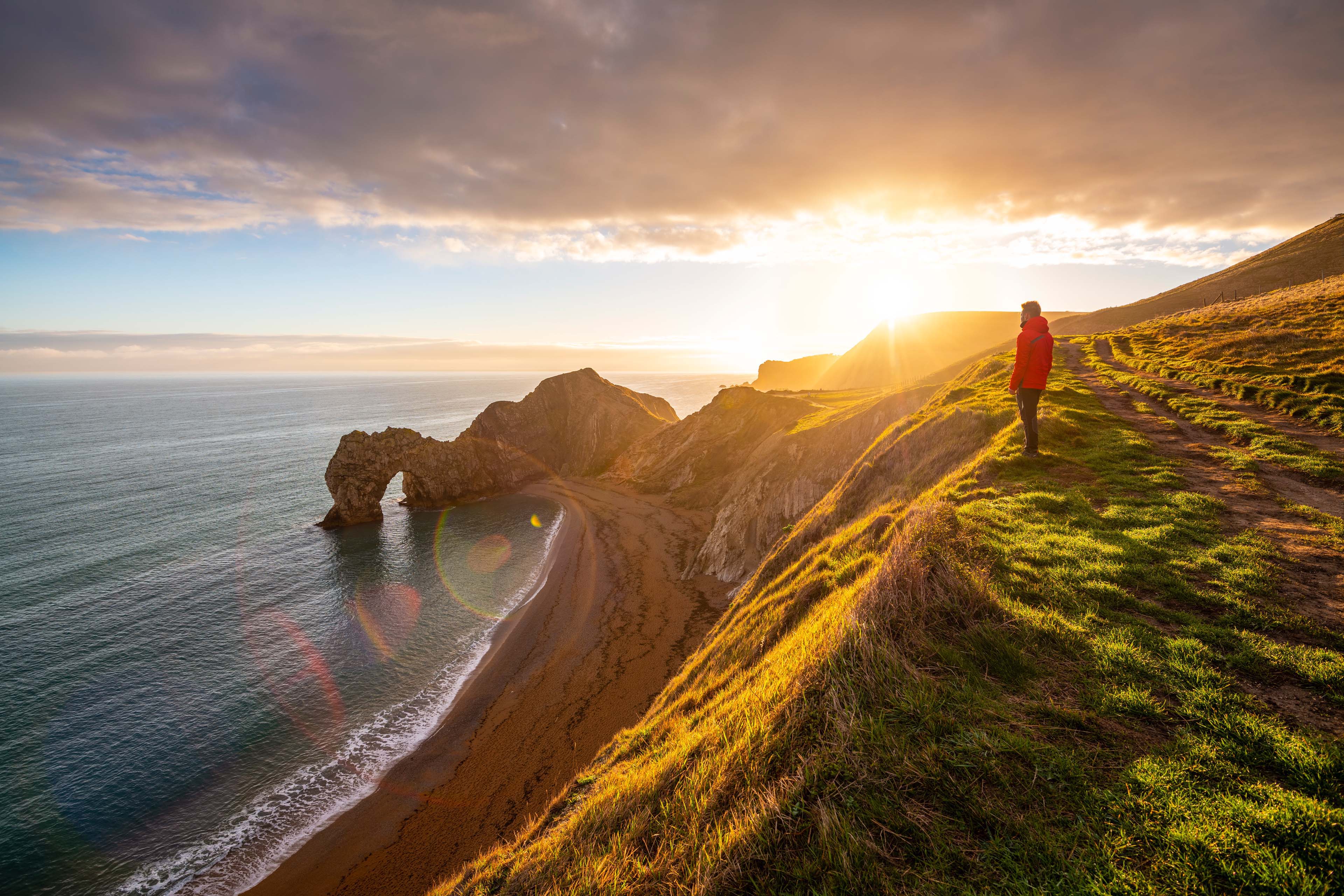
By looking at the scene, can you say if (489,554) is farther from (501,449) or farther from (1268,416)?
(1268,416)

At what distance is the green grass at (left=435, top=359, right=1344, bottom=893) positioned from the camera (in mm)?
3576

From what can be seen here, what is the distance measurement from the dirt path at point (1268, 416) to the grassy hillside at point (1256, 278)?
59092 millimetres

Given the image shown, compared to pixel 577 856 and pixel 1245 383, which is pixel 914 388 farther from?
pixel 577 856

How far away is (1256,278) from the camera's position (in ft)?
222

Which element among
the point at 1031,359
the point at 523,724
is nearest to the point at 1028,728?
the point at 1031,359

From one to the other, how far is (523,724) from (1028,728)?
24.1m

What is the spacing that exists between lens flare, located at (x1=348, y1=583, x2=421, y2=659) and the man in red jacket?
35.8 metres

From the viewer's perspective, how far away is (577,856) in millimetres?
6422

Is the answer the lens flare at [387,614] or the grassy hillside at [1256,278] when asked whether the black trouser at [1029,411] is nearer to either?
the lens flare at [387,614]

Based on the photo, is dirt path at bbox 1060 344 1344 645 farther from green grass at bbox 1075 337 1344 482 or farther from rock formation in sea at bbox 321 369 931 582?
rock formation in sea at bbox 321 369 931 582

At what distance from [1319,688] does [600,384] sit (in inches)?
3452

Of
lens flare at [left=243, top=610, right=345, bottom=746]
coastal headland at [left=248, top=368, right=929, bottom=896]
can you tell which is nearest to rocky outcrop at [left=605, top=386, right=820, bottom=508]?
coastal headland at [left=248, top=368, right=929, bottom=896]

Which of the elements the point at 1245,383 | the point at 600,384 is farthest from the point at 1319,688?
the point at 600,384

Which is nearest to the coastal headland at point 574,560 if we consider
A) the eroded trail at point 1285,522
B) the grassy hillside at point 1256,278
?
the eroded trail at point 1285,522
